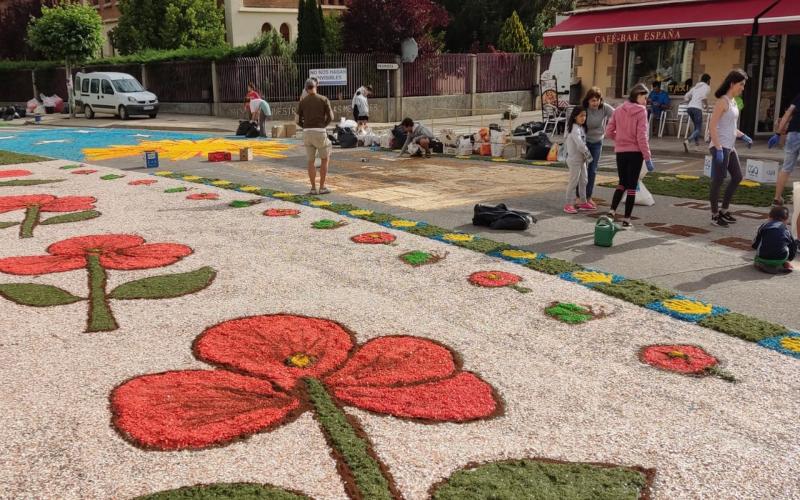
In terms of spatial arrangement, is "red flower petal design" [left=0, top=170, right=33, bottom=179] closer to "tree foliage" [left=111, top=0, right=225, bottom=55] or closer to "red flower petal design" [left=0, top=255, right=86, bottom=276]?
"red flower petal design" [left=0, top=255, right=86, bottom=276]

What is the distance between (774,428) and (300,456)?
264cm

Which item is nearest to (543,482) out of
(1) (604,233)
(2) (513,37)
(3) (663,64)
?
(1) (604,233)

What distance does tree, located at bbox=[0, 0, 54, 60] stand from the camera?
45.6m

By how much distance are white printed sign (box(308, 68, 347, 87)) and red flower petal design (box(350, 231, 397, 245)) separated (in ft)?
72.2

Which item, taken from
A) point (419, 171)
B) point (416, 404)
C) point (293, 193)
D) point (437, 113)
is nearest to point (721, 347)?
point (416, 404)

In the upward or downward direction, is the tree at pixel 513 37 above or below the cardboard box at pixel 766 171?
above

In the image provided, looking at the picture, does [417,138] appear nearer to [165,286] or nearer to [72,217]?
[72,217]

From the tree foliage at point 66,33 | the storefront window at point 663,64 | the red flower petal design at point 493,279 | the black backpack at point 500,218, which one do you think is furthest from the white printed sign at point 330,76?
the red flower petal design at point 493,279

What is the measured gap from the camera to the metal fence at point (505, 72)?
111 feet

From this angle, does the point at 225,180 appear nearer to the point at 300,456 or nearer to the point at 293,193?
the point at 293,193

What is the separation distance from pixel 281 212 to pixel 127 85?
2387cm

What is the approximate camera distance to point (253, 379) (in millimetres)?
4578

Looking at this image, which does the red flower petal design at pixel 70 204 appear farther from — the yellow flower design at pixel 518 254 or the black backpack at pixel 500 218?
the yellow flower design at pixel 518 254

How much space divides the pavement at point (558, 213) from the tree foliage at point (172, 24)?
69.0ft
